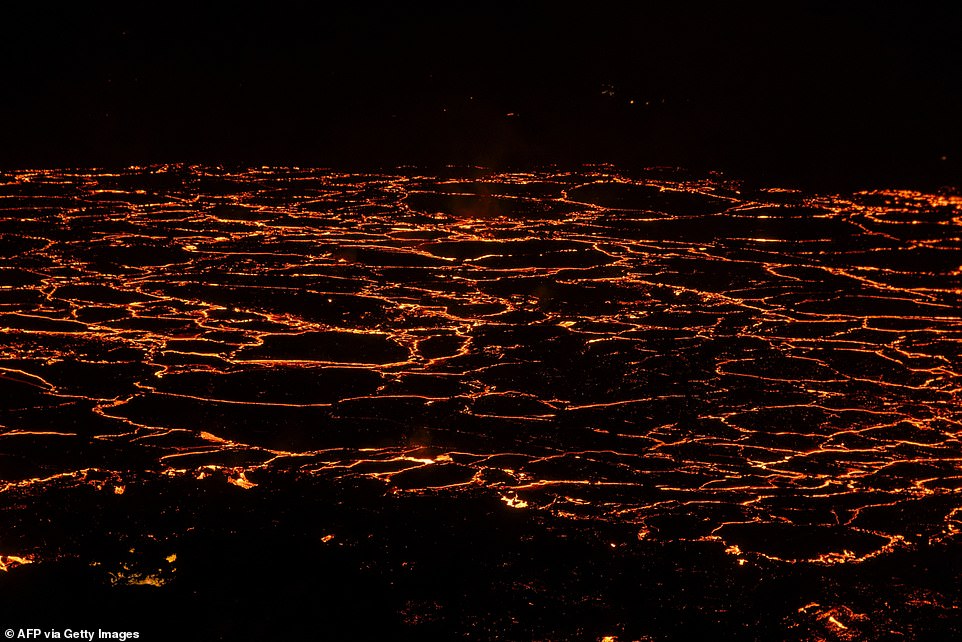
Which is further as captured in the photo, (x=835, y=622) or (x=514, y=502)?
(x=514, y=502)

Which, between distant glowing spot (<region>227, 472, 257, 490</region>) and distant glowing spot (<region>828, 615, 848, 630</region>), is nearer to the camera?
distant glowing spot (<region>828, 615, 848, 630</region>)

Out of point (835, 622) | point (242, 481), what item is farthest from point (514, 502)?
point (835, 622)

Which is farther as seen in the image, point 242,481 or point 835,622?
point 242,481

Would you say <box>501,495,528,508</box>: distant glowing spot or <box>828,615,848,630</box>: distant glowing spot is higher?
<box>501,495,528,508</box>: distant glowing spot

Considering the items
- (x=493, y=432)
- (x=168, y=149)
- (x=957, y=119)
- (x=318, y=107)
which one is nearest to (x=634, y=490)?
(x=493, y=432)

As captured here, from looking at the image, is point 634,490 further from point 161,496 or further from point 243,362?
point 243,362

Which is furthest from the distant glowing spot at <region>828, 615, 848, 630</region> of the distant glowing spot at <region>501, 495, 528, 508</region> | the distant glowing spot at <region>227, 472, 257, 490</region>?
the distant glowing spot at <region>227, 472, 257, 490</region>

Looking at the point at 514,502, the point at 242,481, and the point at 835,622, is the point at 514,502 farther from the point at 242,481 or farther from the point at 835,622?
the point at 835,622

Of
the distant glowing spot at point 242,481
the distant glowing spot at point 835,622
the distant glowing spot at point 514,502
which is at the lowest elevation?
the distant glowing spot at point 835,622

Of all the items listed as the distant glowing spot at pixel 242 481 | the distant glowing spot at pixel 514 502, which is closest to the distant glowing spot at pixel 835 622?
the distant glowing spot at pixel 514 502

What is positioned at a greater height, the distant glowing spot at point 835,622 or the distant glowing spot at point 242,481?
the distant glowing spot at point 242,481

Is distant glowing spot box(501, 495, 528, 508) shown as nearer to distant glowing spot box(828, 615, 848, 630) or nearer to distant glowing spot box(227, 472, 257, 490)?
distant glowing spot box(227, 472, 257, 490)

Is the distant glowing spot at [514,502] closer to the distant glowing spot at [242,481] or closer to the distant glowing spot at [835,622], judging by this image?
the distant glowing spot at [242,481]
